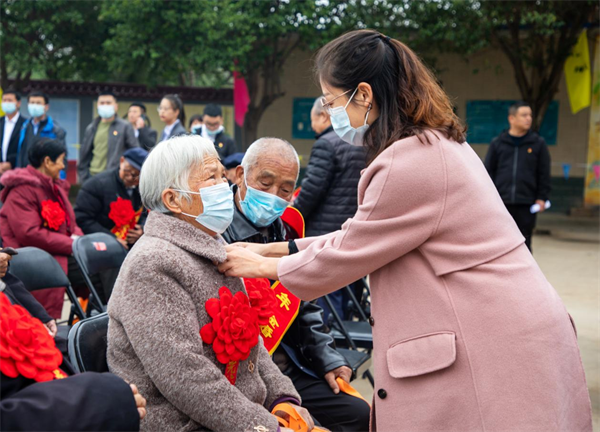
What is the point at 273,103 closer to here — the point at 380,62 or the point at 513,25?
the point at 513,25

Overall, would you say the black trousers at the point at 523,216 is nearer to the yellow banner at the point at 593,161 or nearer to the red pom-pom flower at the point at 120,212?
the red pom-pom flower at the point at 120,212

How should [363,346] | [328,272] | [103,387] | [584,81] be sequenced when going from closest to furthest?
1. [103,387]
2. [328,272]
3. [363,346]
4. [584,81]

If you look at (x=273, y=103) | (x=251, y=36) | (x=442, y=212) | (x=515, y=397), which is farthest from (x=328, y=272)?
(x=273, y=103)

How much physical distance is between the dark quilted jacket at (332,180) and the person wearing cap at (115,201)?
1.19 m

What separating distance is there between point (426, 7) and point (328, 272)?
11302 mm

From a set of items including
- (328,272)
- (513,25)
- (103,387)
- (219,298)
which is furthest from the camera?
(513,25)

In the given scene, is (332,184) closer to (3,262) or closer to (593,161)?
(3,262)

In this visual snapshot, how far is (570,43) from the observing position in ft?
40.5

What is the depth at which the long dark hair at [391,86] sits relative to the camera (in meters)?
1.95

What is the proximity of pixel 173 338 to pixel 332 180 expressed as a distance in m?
3.19

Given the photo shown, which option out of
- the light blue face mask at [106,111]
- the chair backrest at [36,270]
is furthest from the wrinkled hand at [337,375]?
the light blue face mask at [106,111]

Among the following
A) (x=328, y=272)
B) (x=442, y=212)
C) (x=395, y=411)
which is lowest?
(x=395, y=411)

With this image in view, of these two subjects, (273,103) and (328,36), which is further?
(273,103)

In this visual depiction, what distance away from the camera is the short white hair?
227 centimetres
